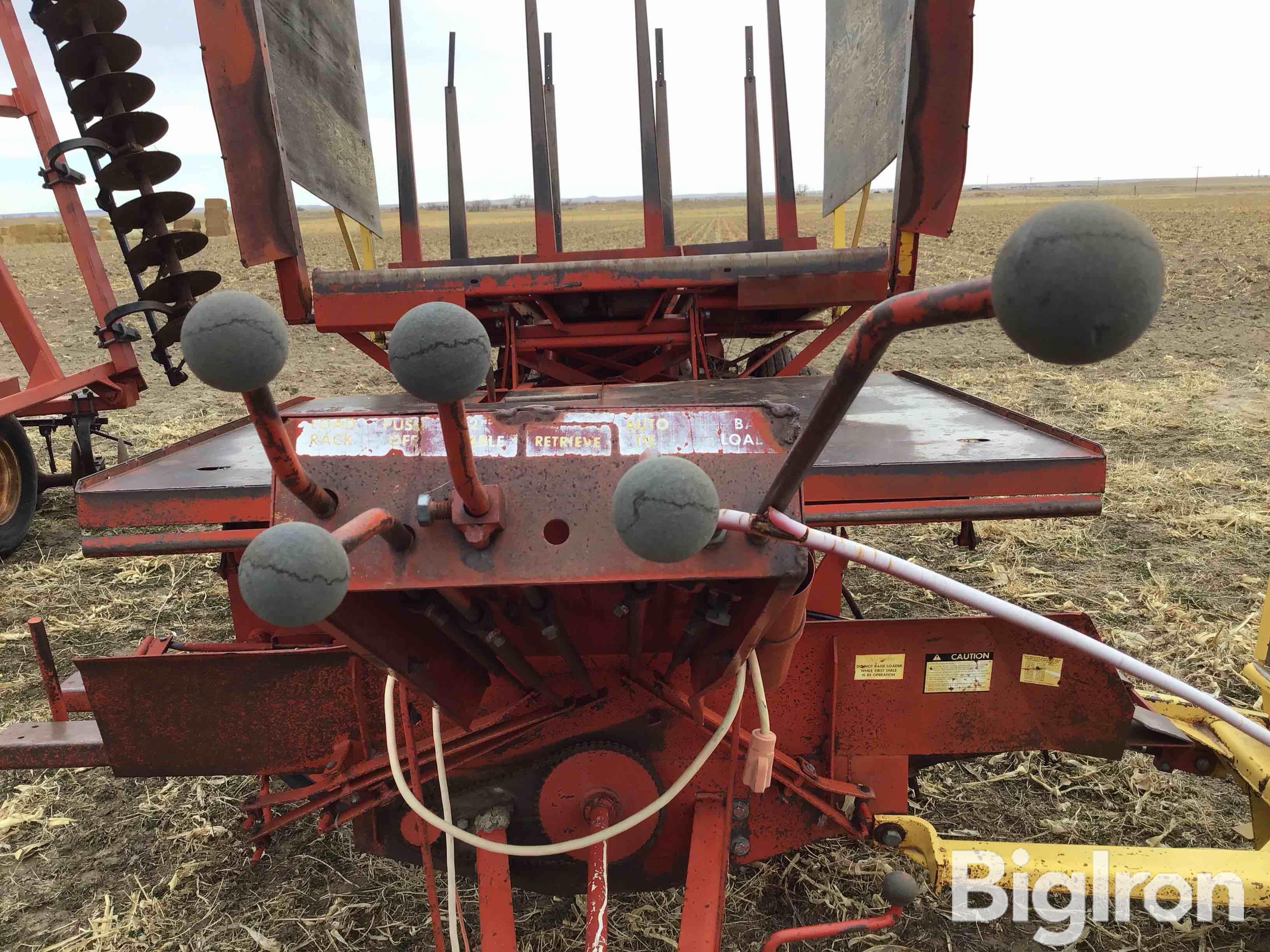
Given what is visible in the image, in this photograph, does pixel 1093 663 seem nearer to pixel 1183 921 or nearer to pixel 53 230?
pixel 1183 921

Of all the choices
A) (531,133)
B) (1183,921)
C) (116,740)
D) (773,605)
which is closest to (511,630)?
(773,605)

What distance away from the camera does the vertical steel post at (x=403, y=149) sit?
12.8 feet

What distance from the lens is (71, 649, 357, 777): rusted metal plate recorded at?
5.82 ft

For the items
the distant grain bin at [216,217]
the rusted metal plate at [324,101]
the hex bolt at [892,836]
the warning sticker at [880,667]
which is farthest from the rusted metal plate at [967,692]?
the distant grain bin at [216,217]

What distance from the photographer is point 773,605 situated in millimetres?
1150

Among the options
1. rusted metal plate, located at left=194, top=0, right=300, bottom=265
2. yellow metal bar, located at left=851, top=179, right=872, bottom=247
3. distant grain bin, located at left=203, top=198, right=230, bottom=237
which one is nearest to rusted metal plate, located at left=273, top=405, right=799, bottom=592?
rusted metal plate, located at left=194, top=0, right=300, bottom=265

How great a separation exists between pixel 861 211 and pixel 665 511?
3247mm

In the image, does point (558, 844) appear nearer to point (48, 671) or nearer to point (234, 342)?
point (234, 342)

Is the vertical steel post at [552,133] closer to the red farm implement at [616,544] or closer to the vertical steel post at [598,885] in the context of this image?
the red farm implement at [616,544]

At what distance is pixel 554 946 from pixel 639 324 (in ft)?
6.60

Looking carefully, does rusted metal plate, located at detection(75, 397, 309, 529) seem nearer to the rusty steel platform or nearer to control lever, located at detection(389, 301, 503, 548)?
the rusty steel platform

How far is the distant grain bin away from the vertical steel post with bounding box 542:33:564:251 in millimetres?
36864

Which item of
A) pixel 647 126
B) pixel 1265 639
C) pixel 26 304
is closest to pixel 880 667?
pixel 1265 639

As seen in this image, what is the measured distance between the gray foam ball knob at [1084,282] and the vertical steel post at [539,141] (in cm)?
319
